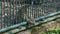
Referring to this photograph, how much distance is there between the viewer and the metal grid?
424cm

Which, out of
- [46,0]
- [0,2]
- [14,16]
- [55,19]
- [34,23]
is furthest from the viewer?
[55,19]

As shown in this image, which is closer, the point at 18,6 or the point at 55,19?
the point at 18,6

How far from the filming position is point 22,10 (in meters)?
4.60

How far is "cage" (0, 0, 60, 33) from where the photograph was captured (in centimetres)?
425

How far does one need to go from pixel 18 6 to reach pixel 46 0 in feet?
3.60

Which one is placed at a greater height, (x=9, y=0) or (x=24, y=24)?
(x=9, y=0)

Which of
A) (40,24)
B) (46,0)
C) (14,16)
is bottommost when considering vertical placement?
(40,24)

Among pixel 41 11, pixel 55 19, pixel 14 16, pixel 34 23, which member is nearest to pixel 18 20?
pixel 14 16

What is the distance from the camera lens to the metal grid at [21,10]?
13.9 ft

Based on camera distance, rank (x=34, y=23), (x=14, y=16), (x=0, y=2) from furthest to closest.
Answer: (x=34, y=23)
(x=14, y=16)
(x=0, y=2)

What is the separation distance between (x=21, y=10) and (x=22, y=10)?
0.09 ft

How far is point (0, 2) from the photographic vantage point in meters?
4.17

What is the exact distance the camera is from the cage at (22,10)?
425 centimetres

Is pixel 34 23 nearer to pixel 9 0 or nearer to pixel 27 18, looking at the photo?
pixel 27 18
